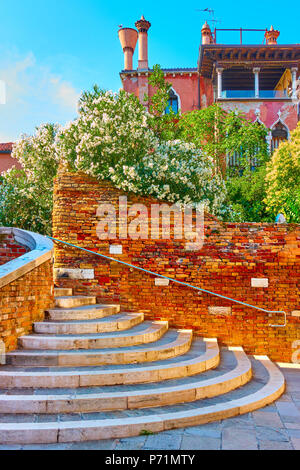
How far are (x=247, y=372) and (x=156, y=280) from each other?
8.38 ft

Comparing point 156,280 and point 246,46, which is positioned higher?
point 246,46

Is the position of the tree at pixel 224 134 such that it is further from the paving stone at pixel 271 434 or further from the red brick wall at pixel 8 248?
Answer: the paving stone at pixel 271 434

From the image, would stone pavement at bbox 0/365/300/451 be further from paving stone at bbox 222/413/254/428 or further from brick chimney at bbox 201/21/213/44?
brick chimney at bbox 201/21/213/44

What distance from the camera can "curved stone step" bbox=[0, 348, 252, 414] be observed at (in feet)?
13.0

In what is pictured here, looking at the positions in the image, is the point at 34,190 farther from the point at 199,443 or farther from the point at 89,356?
the point at 199,443

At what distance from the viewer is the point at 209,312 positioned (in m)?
7.44

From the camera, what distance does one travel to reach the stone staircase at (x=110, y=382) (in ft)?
12.5

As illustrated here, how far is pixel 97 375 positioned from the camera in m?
4.45

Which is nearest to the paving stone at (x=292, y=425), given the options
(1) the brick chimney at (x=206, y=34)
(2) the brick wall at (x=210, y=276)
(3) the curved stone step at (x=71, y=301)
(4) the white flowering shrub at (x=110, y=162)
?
(2) the brick wall at (x=210, y=276)

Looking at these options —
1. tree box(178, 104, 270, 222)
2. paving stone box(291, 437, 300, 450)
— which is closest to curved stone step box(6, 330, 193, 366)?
paving stone box(291, 437, 300, 450)

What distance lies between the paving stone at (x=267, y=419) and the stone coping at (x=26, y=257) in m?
3.45

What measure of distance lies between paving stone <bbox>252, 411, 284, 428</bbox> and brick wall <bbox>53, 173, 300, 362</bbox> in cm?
276
